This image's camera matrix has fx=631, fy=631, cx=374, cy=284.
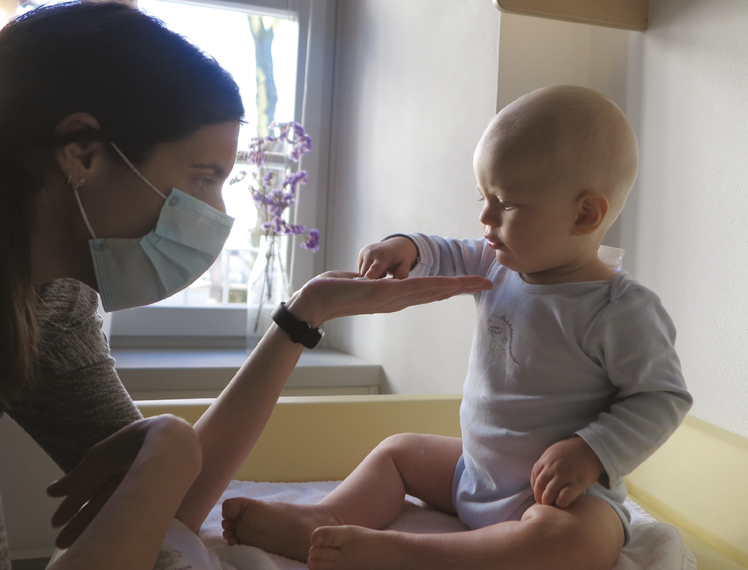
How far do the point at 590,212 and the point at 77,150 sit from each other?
687 mm

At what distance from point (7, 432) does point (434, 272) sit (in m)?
0.91

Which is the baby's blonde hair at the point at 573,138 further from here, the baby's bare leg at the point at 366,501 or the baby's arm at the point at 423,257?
the baby's bare leg at the point at 366,501

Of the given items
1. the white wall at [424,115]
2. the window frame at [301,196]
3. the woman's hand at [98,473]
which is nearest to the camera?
the woman's hand at [98,473]

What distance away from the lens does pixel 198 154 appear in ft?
2.78

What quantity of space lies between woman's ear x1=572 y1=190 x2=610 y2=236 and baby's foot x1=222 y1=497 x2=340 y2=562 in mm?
563

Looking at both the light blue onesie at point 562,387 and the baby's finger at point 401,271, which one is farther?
the baby's finger at point 401,271

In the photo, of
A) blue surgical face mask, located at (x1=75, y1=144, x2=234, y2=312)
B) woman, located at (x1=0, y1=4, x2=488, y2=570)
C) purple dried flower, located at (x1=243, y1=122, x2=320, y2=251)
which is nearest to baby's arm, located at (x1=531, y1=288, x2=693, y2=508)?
woman, located at (x1=0, y1=4, x2=488, y2=570)

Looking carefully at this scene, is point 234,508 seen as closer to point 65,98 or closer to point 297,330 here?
point 297,330

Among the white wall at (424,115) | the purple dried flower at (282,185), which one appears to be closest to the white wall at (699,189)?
the white wall at (424,115)

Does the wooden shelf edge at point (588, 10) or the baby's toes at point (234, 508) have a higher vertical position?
the wooden shelf edge at point (588, 10)

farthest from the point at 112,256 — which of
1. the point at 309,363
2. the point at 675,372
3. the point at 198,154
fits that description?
the point at 309,363

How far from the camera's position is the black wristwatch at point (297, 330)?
94 cm

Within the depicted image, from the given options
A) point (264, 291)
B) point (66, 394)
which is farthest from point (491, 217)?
point (264, 291)

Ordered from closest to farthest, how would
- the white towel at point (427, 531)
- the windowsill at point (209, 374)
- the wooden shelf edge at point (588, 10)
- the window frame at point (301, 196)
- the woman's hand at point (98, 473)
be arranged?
1. the woman's hand at point (98, 473)
2. the white towel at point (427, 531)
3. the wooden shelf edge at point (588, 10)
4. the windowsill at point (209, 374)
5. the window frame at point (301, 196)
